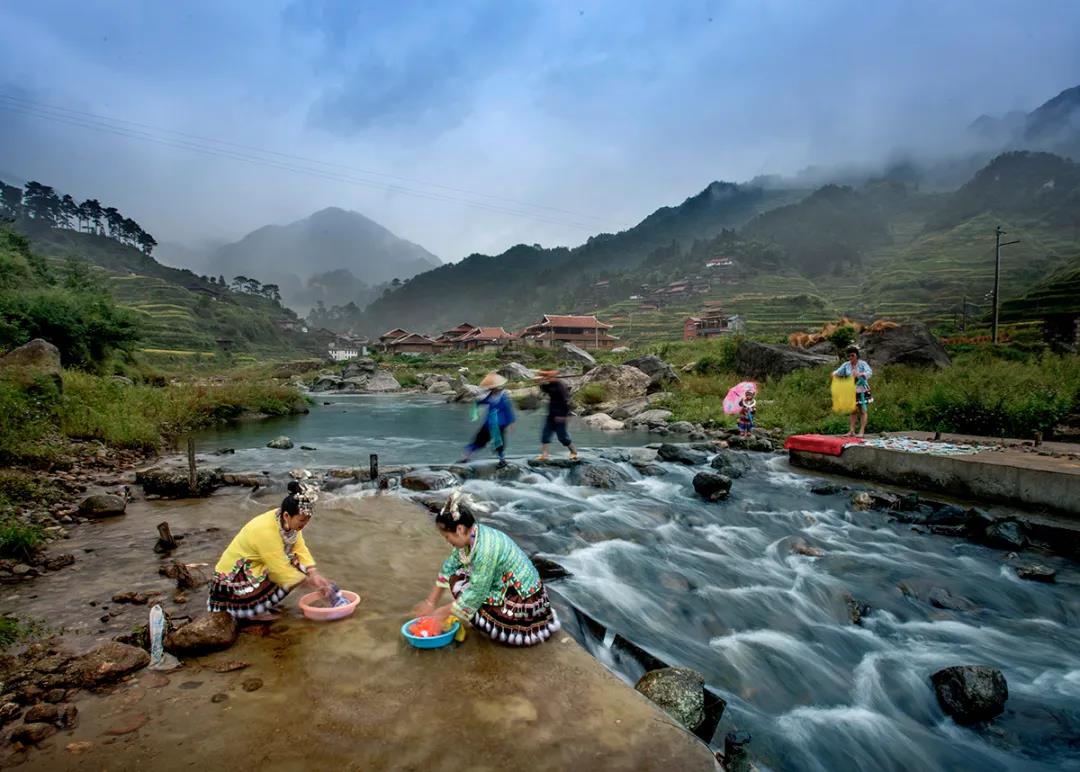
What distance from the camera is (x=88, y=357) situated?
20750mm

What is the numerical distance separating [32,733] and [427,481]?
294 inches

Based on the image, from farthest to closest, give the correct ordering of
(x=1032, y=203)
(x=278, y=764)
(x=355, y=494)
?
(x=1032, y=203)
(x=355, y=494)
(x=278, y=764)

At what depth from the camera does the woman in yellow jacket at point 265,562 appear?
13.3 feet

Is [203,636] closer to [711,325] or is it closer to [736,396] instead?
[736,396]

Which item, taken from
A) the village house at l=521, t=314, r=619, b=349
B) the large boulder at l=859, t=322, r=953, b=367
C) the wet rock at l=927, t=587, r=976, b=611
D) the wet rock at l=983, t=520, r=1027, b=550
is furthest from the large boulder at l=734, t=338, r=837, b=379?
the village house at l=521, t=314, r=619, b=349

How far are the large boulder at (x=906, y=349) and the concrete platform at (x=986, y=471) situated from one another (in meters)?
8.83

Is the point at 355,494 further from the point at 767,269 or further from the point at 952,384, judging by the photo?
the point at 767,269

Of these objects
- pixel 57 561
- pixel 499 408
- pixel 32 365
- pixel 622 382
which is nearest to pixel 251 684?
pixel 57 561

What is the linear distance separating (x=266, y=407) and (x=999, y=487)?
24593mm

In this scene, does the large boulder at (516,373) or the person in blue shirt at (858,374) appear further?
the large boulder at (516,373)

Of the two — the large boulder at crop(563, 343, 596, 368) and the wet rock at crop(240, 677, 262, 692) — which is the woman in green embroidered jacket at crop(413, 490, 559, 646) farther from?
the large boulder at crop(563, 343, 596, 368)

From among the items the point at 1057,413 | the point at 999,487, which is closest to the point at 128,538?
the point at 999,487

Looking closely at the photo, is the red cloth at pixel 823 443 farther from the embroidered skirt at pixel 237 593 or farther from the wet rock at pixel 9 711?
the wet rock at pixel 9 711

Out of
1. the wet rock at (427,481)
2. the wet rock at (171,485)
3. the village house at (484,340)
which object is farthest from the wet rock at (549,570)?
the village house at (484,340)
